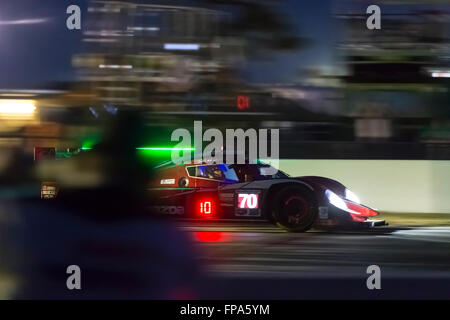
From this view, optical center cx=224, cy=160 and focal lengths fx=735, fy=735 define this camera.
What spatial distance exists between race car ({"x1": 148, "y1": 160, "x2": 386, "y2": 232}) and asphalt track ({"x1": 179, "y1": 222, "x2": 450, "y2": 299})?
2.8 inches

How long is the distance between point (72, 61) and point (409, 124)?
173 centimetres

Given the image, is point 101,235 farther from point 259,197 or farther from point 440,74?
point 440,74

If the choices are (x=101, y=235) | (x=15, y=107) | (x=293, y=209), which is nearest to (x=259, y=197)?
(x=293, y=209)

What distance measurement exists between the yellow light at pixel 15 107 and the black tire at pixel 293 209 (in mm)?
1369

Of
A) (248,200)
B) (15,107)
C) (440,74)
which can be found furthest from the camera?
(248,200)

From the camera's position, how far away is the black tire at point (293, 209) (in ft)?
13.1

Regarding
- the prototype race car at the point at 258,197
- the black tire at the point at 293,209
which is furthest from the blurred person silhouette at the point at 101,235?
the black tire at the point at 293,209

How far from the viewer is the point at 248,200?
3.94 metres

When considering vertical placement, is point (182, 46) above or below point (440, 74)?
above

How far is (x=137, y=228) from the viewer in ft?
11.3

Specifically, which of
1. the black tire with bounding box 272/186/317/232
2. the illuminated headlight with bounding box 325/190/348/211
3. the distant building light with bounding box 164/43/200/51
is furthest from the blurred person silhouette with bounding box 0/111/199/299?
the illuminated headlight with bounding box 325/190/348/211

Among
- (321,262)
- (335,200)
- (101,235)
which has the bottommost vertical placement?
(321,262)

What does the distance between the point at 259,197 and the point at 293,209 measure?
0.21m

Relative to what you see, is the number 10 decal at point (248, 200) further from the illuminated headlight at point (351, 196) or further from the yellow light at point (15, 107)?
the yellow light at point (15, 107)
